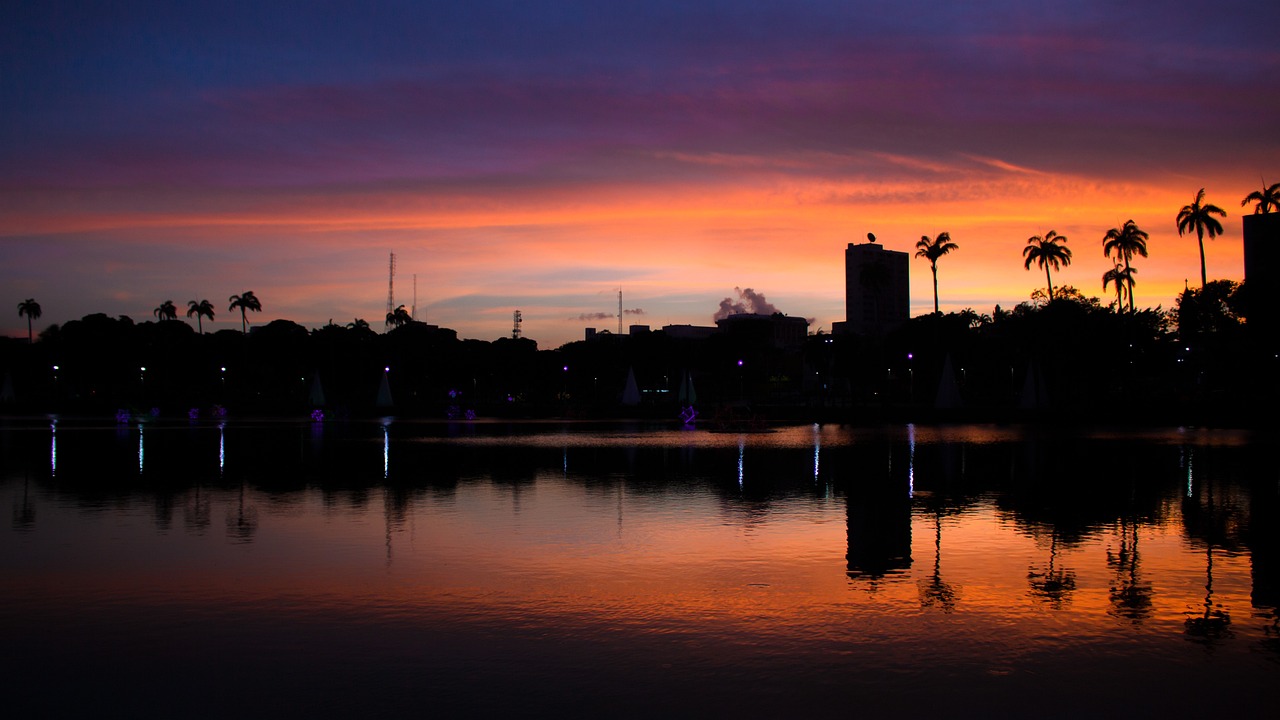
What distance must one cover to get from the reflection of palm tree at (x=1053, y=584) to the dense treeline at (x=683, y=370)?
5245 cm

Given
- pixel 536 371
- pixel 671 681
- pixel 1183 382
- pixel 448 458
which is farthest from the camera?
pixel 536 371

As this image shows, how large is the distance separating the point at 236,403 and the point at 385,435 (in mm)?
48417

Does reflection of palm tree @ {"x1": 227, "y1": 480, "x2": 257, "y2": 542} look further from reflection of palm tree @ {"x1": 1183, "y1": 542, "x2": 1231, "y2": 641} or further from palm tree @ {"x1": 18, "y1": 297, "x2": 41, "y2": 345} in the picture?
palm tree @ {"x1": 18, "y1": 297, "x2": 41, "y2": 345}

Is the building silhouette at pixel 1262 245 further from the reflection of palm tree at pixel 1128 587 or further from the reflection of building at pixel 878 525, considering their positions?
the reflection of palm tree at pixel 1128 587

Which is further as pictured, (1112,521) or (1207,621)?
(1112,521)

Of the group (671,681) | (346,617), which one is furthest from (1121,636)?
(346,617)

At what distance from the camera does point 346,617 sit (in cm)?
1043

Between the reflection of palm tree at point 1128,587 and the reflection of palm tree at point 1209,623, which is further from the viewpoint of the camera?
the reflection of palm tree at point 1128,587

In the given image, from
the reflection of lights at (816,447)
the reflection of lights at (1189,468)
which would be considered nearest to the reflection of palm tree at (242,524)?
the reflection of lights at (816,447)

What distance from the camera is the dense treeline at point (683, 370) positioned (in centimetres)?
7012

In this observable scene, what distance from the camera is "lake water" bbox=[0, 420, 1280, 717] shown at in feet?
26.3

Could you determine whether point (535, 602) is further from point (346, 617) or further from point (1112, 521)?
point (1112, 521)

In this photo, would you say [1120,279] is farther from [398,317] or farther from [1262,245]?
[398,317]

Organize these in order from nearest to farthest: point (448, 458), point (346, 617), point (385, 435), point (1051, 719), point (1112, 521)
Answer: point (1051, 719)
point (346, 617)
point (1112, 521)
point (448, 458)
point (385, 435)
